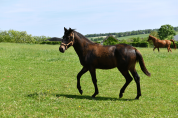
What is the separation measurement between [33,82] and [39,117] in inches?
236

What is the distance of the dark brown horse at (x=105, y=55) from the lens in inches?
306

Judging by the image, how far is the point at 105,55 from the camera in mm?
8016

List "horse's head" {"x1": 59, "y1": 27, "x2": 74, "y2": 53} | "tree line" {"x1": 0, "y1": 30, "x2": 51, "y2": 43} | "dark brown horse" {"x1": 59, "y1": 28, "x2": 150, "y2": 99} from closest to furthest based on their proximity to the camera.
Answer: "dark brown horse" {"x1": 59, "y1": 28, "x2": 150, "y2": 99}
"horse's head" {"x1": 59, "y1": 27, "x2": 74, "y2": 53}
"tree line" {"x1": 0, "y1": 30, "x2": 51, "y2": 43}

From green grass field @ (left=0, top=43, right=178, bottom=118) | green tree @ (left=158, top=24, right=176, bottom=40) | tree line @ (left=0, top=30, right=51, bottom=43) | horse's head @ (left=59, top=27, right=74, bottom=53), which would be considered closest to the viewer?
green grass field @ (left=0, top=43, right=178, bottom=118)

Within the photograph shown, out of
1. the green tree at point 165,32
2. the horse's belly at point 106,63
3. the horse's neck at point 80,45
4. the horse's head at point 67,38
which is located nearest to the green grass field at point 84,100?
the horse's belly at point 106,63

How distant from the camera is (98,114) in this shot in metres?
6.40

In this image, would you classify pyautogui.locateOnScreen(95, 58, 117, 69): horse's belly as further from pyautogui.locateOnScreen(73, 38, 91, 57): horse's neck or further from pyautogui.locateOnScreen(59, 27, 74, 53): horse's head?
pyautogui.locateOnScreen(59, 27, 74, 53): horse's head

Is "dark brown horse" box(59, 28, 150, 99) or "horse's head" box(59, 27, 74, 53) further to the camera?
"horse's head" box(59, 27, 74, 53)

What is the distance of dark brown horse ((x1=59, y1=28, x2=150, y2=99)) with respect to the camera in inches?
306

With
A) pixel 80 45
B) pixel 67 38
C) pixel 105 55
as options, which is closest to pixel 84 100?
pixel 105 55

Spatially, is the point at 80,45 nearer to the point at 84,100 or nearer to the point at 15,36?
the point at 84,100

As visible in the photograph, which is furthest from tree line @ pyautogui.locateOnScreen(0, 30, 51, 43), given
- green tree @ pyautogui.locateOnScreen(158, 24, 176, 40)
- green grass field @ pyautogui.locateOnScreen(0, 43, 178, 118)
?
green grass field @ pyautogui.locateOnScreen(0, 43, 178, 118)

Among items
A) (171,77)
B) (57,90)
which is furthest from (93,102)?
(171,77)

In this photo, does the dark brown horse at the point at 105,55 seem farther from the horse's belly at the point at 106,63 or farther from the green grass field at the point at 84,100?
the green grass field at the point at 84,100
